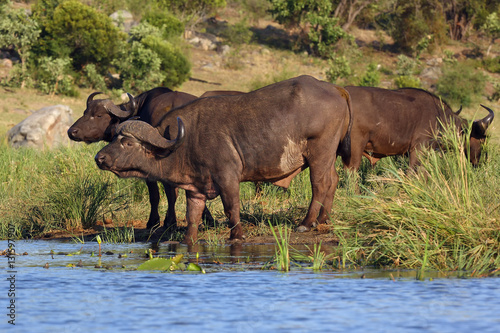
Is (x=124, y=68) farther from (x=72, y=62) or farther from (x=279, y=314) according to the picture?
(x=279, y=314)

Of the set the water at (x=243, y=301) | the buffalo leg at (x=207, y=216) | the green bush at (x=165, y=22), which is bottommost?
the buffalo leg at (x=207, y=216)

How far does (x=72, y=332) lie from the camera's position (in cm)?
442

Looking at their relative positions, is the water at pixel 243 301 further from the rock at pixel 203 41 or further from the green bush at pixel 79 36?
the rock at pixel 203 41

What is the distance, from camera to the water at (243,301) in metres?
4.52

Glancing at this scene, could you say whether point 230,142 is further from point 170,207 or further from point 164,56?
point 164,56

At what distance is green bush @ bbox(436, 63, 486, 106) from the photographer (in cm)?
3994

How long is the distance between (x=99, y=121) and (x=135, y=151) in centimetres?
223

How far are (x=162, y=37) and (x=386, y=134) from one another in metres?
32.5

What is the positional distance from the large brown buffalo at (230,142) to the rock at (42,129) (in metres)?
11.8

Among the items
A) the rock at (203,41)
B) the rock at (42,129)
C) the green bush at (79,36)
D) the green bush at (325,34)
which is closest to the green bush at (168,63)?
the green bush at (79,36)

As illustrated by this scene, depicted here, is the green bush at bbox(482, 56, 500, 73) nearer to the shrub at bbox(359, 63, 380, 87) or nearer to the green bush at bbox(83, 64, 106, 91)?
the shrub at bbox(359, 63, 380, 87)

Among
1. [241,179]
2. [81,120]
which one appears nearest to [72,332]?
[241,179]

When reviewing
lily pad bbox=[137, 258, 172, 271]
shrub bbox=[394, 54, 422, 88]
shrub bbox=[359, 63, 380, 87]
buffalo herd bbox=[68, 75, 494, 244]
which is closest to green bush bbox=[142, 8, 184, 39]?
shrub bbox=[359, 63, 380, 87]

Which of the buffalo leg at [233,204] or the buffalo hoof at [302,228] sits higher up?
the buffalo leg at [233,204]
